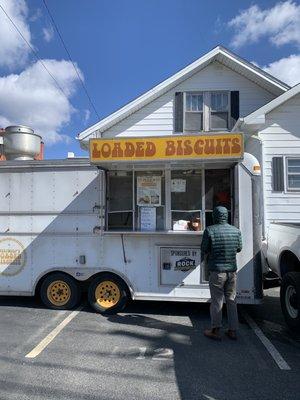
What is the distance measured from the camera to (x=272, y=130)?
11.7 metres

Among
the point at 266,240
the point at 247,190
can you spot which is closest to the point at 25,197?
the point at 247,190

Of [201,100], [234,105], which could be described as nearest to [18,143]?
[201,100]

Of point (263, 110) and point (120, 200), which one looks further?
point (263, 110)

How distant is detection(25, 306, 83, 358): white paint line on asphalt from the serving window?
5.28 ft

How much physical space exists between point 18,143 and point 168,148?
321 cm

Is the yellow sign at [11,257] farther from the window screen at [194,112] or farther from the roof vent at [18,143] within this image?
the window screen at [194,112]

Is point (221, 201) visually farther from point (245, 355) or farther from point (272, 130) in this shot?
point (272, 130)

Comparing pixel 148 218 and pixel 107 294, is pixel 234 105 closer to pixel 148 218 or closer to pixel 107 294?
pixel 148 218

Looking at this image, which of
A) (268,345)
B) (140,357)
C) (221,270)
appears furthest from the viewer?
(221,270)

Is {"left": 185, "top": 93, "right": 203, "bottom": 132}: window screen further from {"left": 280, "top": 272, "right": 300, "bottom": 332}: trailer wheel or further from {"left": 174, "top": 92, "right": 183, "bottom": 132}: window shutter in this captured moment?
{"left": 280, "top": 272, "right": 300, "bottom": 332}: trailer wheel

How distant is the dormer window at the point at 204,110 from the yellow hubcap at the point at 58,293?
28.5 feet

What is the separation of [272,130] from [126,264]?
6650 millimetres

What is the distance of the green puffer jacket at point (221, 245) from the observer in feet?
19.2

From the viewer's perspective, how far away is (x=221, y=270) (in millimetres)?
5836
